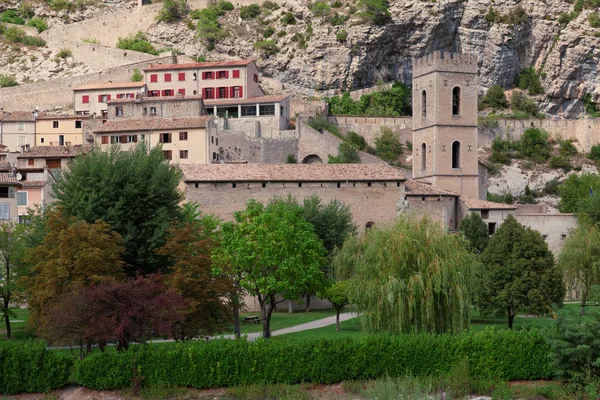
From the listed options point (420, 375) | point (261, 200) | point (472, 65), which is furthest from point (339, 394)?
point (472, 65)

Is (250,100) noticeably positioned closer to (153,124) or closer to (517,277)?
(153,124)

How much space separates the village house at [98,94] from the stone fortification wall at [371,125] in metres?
18.1

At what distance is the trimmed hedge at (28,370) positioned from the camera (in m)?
35.6

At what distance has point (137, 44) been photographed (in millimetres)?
109750

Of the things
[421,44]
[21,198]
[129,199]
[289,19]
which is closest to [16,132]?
[21,198]

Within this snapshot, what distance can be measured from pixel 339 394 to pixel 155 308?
753cm

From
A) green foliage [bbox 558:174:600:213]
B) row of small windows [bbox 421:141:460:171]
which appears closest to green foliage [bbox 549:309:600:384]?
row of small windows [bbox 421:141:460:171]

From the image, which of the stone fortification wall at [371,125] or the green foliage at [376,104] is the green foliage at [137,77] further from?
the stone fortification wall at [371,125]

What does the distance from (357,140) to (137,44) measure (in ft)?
108

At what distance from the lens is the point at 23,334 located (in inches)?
1885

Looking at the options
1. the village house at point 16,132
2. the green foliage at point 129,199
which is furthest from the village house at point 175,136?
the green foliage at point 129,199

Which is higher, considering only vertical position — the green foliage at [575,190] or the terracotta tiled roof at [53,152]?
the terracotta tiled roof at [53,152]

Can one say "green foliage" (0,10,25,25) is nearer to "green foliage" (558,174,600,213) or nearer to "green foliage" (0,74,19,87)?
"green foliage" (0,74,19,87)

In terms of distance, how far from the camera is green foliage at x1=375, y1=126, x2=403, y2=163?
291 feet
